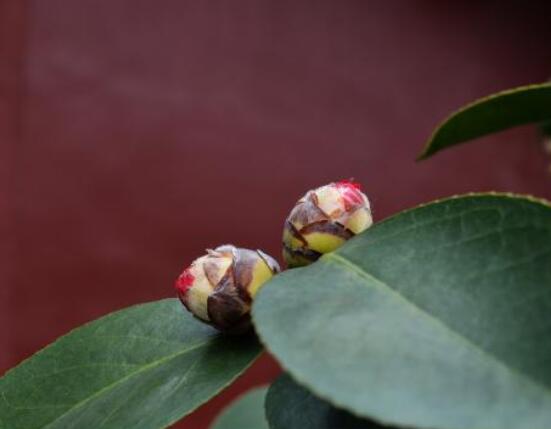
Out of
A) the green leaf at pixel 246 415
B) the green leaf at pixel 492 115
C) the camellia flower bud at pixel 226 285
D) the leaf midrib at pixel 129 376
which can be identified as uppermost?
the green leaf at pixel 492 115

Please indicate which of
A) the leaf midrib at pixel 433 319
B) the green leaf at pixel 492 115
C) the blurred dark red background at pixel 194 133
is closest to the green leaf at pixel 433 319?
the leaf midrib at pixel 433 319

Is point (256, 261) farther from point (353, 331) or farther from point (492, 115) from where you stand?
point (492, 115)

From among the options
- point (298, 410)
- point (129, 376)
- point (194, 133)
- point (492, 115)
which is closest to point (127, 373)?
point (129, 376)

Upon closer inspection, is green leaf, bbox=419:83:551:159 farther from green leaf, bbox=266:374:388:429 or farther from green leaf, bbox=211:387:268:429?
green leaf, bbox=211:387:268:429

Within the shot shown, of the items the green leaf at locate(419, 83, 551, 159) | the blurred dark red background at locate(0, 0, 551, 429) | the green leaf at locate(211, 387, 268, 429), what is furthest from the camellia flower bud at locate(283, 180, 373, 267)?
the blurred dark red background at locate(0, 0, 551, 429)

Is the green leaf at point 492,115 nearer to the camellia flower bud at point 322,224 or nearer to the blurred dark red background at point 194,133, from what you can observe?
the camellia flower bud at point 322,224

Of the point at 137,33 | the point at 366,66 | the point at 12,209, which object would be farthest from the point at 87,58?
the point at 366,66
